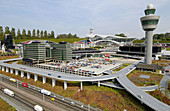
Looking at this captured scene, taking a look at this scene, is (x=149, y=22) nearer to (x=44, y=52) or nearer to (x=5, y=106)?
(x=44, y=52)

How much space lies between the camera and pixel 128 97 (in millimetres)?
40406

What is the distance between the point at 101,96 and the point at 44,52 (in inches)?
2292

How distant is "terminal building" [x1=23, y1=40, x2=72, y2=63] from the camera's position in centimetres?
8212

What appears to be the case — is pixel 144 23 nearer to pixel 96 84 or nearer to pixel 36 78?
pixel 96 84

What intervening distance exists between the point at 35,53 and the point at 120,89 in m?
63.8

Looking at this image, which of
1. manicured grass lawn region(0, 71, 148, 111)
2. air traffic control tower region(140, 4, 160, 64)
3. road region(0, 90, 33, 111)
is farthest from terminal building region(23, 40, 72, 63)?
air traffic control tower region(140, 4, 160, 64)

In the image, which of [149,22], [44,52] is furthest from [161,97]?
[44,52]

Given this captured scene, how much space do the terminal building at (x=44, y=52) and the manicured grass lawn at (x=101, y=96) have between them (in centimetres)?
3208

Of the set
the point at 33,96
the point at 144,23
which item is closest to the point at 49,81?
the point at 33,96

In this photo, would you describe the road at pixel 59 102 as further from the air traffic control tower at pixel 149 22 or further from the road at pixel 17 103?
the air traffic control tower at pixel 149 22

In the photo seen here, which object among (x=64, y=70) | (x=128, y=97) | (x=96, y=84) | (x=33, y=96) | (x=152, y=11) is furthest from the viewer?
(x=64, y=70)

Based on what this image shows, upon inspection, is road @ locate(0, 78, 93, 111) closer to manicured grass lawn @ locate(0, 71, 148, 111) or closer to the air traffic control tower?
manicured grass lawn @ locate(0, 71, 148, 111)

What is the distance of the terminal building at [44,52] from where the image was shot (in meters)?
82.1

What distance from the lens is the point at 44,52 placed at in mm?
85000
